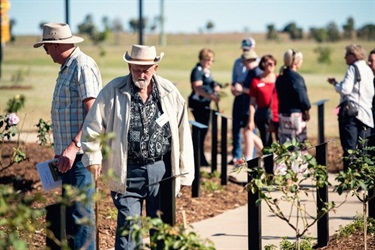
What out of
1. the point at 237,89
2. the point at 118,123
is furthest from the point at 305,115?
the point at 118,123

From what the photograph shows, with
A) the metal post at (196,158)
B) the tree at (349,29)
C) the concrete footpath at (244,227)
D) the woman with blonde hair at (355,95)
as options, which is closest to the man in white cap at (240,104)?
the metal post at (196,158)

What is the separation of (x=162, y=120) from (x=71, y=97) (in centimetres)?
89

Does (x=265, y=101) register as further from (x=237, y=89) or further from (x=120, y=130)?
(x=120, y=130)

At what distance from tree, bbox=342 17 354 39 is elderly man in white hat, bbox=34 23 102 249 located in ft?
386

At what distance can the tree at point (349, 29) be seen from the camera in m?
125

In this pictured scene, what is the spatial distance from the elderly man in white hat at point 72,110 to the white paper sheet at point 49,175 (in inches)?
3.9

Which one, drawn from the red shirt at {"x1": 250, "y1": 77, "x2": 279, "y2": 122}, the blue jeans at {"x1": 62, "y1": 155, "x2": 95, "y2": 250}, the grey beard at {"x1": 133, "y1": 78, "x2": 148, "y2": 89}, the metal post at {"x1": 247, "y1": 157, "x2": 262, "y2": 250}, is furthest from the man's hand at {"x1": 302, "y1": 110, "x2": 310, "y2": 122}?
the grey beard at {"x1": 133, "y1": 78, "x2": 148, "y2": 89}

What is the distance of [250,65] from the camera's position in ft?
43.0

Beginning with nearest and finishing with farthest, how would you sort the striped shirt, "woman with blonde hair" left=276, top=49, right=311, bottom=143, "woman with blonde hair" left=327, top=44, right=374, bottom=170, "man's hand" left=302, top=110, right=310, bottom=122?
the striped shirt, "woman with blonde hair" left=327, top=44, right=374, bottom=170, "woman with blonde hair" left=276, top=49, right=311, bottom=143, "man's hand" left=302, top=110, right=310, bottom=122

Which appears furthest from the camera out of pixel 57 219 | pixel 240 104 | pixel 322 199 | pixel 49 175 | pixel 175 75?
pixel 175 75

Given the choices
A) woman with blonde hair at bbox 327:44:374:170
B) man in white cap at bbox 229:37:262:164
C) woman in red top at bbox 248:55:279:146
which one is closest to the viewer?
woman with blonde hair at bbox 327:44:374:170

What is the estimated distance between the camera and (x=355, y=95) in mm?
10961

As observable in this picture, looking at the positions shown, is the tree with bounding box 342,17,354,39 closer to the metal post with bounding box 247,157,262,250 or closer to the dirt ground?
the dirt ground

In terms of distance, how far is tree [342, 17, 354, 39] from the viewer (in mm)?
125169
